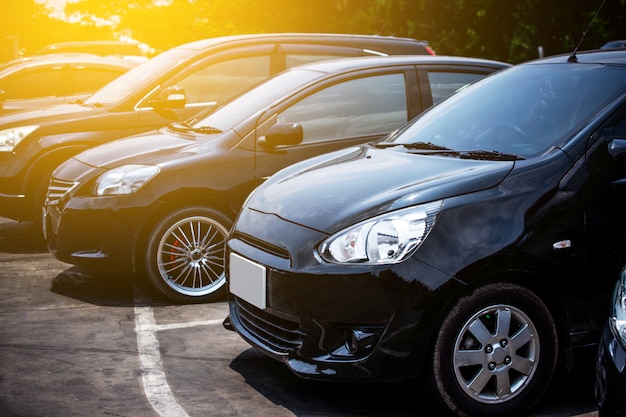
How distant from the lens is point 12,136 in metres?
8.96

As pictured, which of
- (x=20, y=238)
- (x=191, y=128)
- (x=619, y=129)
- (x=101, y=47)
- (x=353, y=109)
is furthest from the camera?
(x=101, y=47)

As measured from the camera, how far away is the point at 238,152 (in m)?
6.72

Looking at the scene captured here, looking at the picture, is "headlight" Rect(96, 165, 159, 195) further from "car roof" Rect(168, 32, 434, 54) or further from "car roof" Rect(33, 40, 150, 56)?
"car roof" Rect(33, 40, 150, 56)

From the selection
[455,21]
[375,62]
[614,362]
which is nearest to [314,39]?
[375,62]

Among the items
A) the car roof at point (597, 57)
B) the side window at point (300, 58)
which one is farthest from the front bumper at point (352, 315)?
the side window at point (300, 58)

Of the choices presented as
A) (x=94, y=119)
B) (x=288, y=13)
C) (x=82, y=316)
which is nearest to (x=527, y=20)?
(x=288, y=13)

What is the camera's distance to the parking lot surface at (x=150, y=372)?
178 inches

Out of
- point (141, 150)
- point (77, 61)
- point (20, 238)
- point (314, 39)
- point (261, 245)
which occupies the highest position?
point (314, 39)

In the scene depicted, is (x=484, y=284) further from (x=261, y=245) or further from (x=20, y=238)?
(x=20, y=238)

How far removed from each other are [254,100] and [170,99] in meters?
1.34

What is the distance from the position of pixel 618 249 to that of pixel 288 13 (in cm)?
3632

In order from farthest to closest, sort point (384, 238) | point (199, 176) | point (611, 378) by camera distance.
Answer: point (199, 176)
point (384, 238)
point (611, 378)

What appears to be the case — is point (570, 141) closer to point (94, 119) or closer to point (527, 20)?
point (94, 119)

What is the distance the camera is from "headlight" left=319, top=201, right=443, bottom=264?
13.8 ft
